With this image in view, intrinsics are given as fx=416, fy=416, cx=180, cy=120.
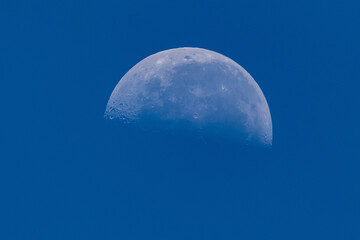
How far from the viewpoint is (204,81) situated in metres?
9.88

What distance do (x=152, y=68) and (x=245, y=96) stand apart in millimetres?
2450

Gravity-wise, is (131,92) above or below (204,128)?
above

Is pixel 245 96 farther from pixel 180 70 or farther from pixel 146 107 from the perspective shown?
pixel 146 107

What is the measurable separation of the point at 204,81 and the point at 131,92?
181 cm

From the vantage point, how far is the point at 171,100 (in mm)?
9523

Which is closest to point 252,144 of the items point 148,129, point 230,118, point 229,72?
point 230,118

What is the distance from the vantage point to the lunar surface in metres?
9.43

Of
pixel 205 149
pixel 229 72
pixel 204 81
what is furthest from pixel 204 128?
pixel 229 72

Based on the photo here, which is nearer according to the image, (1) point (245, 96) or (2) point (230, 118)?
(2) point (230, 118)

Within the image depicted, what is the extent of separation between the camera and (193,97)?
9.53 meters

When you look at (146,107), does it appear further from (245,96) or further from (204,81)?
(245,96)

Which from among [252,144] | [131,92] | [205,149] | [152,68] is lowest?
[205,149]

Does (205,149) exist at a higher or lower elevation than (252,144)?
lower

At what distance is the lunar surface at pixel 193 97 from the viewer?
→ 9.43 m
